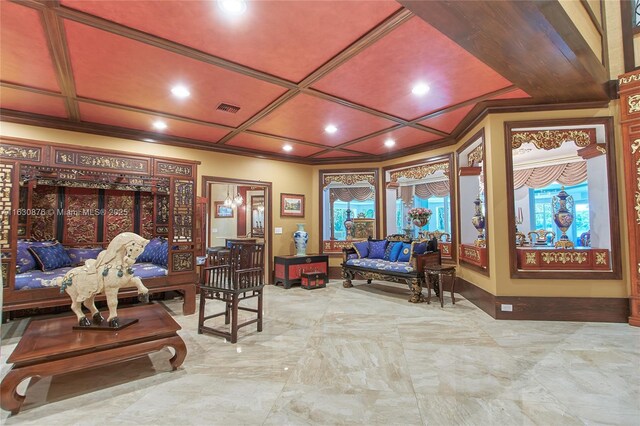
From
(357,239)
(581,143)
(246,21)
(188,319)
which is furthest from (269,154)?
(581,143)

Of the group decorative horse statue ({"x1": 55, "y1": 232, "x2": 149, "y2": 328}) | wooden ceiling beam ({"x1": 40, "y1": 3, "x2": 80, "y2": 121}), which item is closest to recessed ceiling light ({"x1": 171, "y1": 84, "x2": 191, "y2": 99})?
wooden ceiling beam ({"x1": 40, "y1": 3, "x2": 80, "y2": 121})

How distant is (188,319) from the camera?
13.9 ft

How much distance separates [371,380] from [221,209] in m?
7.32

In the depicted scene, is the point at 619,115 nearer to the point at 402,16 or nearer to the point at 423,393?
the point at 402,16

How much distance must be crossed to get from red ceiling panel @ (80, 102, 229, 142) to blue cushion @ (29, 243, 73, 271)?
5.92 ft

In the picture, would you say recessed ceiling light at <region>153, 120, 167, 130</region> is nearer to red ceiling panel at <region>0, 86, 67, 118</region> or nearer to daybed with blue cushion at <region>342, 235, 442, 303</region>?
red ceiling panel at <region>0, 86, 67, 118</region>

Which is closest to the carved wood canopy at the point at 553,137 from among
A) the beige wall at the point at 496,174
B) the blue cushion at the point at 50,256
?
the beige wall at the point at 496,174

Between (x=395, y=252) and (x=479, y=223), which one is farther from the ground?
(x=479, y=223)

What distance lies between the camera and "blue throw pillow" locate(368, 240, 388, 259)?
618cm

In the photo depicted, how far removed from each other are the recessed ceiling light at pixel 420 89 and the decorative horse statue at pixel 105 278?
3.17 meters

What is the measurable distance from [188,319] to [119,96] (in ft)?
9.23

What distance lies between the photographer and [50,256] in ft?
13.8

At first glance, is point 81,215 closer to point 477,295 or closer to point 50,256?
point 50,256

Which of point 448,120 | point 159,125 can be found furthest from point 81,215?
point 448,120
